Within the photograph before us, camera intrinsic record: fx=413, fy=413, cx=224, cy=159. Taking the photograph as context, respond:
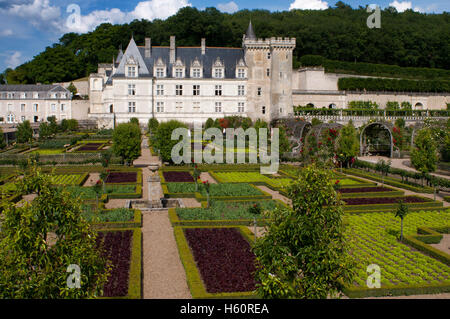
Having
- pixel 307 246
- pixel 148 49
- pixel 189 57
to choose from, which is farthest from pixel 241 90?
pixel 307 246

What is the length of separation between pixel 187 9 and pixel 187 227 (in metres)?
60.4

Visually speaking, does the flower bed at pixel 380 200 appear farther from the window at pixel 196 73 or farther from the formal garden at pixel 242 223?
the window at pixel 196 73

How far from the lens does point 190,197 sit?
21797 mm

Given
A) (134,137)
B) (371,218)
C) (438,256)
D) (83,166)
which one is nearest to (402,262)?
(438,256)

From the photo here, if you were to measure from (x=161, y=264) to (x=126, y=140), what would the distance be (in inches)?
681

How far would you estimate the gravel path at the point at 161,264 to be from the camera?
1080 cm

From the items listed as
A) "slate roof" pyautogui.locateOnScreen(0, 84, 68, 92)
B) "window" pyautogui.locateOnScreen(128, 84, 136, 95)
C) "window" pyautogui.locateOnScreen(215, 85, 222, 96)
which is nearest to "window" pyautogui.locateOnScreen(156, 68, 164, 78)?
"window" pyautogui.locateOnScreen(128, 84, 136, 95)

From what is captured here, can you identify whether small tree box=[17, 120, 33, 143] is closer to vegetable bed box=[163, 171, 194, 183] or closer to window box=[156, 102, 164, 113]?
window box=[156, 102, 164, 113]

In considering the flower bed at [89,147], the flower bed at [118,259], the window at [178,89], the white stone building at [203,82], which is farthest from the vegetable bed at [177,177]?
the window at [178,89]

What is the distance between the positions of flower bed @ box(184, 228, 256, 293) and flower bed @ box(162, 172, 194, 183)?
31.2 ft

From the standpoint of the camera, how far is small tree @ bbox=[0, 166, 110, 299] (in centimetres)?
632

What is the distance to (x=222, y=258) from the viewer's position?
1303cm
